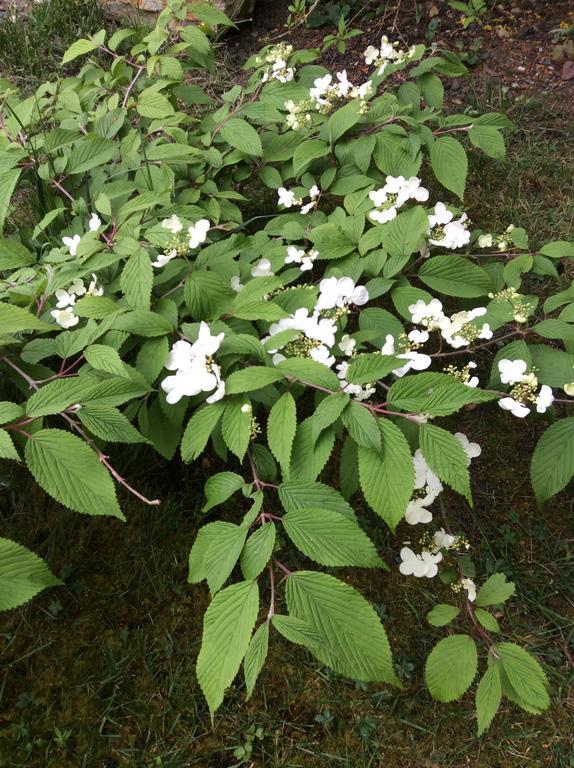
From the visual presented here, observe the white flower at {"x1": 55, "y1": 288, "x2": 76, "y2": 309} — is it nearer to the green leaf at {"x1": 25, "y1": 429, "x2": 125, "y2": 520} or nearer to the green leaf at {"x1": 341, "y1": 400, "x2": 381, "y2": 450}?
the green leaf at {"x1": 25, "y1": 429, "x2": 125, "y2": 520}

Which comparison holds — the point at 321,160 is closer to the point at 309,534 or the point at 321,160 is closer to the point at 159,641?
the point at 309,534

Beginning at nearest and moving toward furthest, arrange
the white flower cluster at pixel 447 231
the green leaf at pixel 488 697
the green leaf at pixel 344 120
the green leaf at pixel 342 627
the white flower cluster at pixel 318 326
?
the green leaf at pixel 342 627, the green leaf at pixel 488 697, the white flower cluster at pixel 318 326, the white flower cluster at pixel 447 231, the green leaf at pixel 344 120

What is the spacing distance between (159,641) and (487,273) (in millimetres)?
1308

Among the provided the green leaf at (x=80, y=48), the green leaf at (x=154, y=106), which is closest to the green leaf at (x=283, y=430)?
the green leaf at (x=154, y=106)

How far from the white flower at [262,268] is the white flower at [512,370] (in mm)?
608

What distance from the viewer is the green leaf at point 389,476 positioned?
3.40ft

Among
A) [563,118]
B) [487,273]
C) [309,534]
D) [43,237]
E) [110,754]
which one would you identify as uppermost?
[43,237]

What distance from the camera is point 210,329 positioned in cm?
128

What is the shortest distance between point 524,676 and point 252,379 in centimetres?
80

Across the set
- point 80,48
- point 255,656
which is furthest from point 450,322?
point 80,48

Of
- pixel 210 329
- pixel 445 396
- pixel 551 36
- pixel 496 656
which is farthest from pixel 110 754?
pixel 551 36

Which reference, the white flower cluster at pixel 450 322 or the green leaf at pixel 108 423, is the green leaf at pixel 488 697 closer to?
the white flower cluster at pixel 450 322

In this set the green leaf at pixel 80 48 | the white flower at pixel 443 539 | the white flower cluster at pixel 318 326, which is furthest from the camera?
the green leaf at pixel 80 48

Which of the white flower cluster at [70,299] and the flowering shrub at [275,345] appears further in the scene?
the white flower cluster at [70,299]
